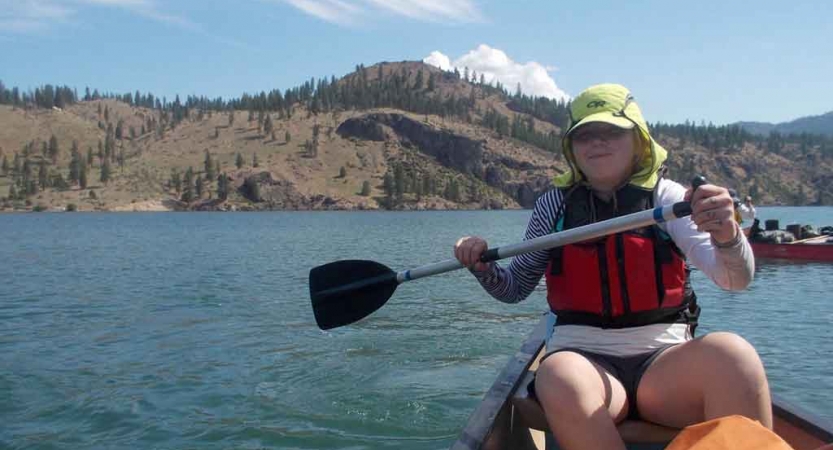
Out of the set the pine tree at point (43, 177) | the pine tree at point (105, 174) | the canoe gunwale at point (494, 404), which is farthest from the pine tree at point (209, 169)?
the canoe gunwale at point (494, 404)

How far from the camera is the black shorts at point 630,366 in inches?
129

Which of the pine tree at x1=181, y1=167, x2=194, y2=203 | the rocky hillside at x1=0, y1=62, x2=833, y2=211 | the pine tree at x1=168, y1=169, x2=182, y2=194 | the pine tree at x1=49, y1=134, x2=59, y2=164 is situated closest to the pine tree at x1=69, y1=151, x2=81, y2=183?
the rocky hillside at x1=0, y1=62, x2=833, y2=211

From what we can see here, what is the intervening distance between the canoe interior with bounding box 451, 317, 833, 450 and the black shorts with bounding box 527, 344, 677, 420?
319 millimetres

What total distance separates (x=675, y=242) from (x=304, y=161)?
16012cm

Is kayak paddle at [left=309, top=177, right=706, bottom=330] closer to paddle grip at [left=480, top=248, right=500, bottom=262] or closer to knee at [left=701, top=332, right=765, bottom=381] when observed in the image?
paddle grip at [left=480, top=248, right=500, bottom=262]

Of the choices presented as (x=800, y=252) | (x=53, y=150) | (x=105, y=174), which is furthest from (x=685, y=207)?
(x=53, y=150)

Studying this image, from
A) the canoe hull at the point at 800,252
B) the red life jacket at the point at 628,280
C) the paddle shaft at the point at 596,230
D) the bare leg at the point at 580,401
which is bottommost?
the canoe hull at the point at 800,252

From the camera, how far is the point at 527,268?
13.2 ft

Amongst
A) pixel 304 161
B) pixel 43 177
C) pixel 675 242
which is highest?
pixel 304 161

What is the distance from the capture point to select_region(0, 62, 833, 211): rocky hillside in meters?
143

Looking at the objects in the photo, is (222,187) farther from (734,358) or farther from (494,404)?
(734,358)

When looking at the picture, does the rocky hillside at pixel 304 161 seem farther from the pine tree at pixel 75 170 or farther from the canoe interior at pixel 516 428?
the canoe interior at pixel 516 428

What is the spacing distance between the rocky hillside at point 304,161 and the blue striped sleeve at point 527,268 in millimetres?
139681

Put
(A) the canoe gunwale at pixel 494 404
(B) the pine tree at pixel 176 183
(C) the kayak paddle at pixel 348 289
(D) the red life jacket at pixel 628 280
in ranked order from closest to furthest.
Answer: (D) the red life jacket at pixel 628 280
(A) the canoe gunwale at pixel 494 404
(C) the kayak paddle at pixel 348 289
(B) the pine tree at pixel 176 183
